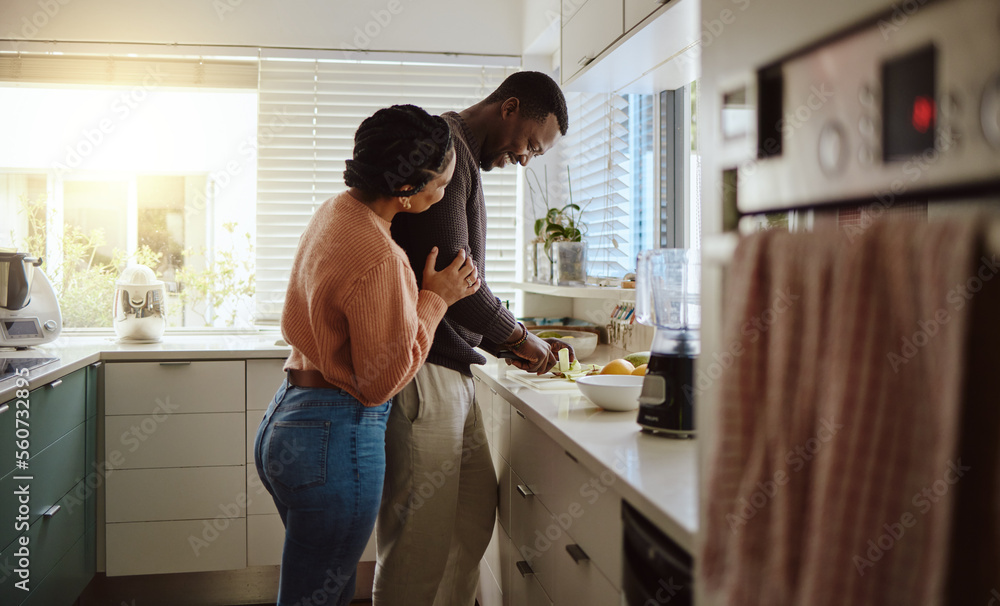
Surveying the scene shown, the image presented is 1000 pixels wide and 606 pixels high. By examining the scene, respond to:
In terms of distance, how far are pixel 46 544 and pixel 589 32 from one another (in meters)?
2.16

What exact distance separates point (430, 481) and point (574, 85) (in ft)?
4.34

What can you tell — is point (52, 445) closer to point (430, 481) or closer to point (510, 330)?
point (430, 481)

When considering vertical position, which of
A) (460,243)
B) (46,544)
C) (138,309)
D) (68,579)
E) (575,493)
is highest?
(460,243)

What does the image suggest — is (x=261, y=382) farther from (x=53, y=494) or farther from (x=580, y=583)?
(x=580, y=583)

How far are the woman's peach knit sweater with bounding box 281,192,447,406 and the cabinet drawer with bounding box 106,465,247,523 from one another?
144 centimetres

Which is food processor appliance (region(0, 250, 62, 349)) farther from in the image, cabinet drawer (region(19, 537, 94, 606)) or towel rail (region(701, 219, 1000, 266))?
towel rail (region(701, 219, 1000, 266))

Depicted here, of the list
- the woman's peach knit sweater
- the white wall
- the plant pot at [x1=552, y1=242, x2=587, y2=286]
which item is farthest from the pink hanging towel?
the white wall

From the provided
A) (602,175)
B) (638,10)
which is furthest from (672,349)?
(602,175)

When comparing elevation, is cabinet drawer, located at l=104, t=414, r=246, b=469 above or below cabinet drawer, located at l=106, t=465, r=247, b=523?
above

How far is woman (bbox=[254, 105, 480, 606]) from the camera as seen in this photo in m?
1.18

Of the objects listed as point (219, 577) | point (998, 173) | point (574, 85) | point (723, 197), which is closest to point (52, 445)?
point (219, 577)

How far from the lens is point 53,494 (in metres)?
2.04

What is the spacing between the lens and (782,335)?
0.61 m

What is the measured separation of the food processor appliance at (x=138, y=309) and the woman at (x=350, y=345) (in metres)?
1.64
